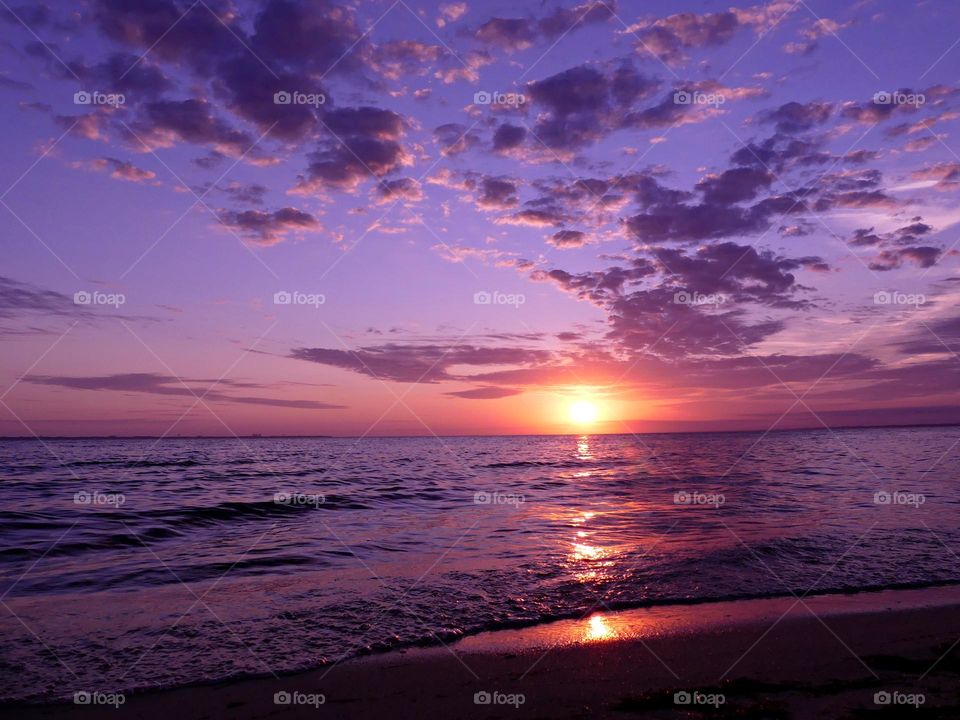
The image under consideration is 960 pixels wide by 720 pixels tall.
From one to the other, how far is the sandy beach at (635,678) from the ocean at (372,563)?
23.0 inches

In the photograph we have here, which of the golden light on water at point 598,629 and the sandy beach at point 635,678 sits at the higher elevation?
the golden light on water at point 598,629

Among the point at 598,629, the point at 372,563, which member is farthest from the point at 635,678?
the point at 372,563

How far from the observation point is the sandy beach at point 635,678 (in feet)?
19.0

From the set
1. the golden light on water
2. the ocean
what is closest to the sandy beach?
the golden light on water

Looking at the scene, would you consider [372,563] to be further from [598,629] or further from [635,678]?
[635,678]

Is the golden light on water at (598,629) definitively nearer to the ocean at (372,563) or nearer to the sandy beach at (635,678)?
the sandy beach at (635,678)

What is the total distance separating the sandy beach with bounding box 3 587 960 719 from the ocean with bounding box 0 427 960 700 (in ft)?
1.91

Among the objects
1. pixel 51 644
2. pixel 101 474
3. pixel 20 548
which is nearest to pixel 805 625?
pixel 51 644

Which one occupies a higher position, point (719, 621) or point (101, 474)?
point (101, 474)

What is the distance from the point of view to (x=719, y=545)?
556 inches

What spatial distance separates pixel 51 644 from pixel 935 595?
46.2 ft

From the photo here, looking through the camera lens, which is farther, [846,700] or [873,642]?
[873,642]

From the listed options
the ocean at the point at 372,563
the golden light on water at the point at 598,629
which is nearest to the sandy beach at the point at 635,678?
the golden light on water at the point at 598,629

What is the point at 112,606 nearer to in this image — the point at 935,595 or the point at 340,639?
the point at 340,639
